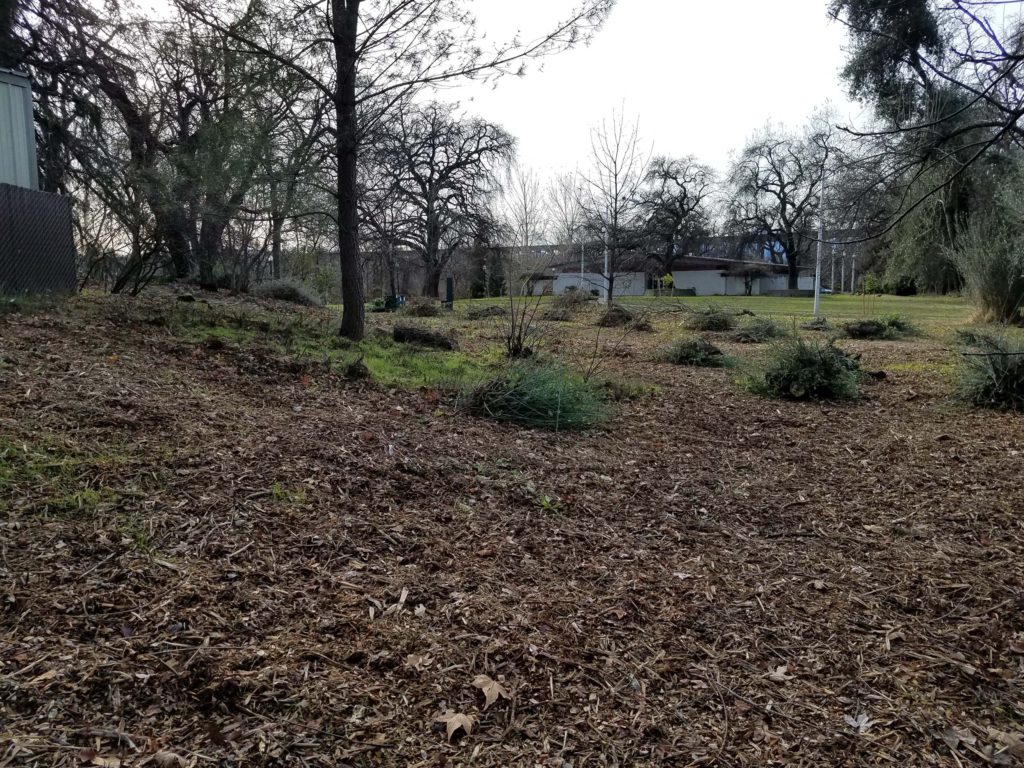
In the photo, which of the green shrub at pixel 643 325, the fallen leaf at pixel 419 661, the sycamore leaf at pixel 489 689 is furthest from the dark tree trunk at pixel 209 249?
the green shrub at pixel 643 325

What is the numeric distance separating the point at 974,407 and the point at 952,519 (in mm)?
3594

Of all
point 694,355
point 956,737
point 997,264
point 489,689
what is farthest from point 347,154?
point 997,264

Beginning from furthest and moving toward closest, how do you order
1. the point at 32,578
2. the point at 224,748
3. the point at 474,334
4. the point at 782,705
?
the point at 474,334 < the point at 32,578 < the point at 782,705 < the point at 224,748

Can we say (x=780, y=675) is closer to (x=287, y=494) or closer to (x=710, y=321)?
(x=287, y=494)

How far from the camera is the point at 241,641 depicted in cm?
224

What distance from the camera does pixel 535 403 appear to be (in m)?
5.59

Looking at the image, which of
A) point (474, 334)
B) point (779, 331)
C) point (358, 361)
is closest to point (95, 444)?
point (358, 361)

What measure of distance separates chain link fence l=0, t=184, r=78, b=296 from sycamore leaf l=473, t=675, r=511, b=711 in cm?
751

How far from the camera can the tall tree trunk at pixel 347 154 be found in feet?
24.9

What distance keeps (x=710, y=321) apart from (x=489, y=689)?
13695 millimetres

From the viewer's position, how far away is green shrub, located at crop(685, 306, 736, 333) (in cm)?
1491

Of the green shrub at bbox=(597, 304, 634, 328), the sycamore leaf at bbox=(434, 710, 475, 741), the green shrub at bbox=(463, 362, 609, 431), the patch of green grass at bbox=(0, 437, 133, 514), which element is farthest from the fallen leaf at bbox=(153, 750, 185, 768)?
the green shrub at bbox=(597, 304, 634, 328)

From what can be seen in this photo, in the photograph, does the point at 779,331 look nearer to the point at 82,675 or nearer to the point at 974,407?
the point at 974,407

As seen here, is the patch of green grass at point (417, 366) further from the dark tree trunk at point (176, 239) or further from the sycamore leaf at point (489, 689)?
the sycamore leaf at point (489, 689)
